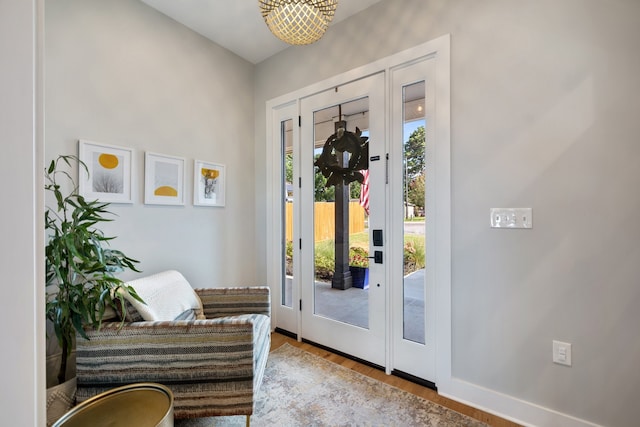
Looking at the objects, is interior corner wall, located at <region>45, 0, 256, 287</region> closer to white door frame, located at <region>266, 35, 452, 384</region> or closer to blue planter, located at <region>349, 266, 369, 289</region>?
blue planter, located at <region>349, 266, 369, 289</region>

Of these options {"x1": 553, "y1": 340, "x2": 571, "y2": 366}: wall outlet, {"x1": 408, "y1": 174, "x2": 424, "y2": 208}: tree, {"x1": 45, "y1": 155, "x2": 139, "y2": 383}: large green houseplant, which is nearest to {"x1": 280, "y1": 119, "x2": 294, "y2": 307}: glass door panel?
{"x1": 408, "y1": 174, "x2": 424, "y2": 208}: tree

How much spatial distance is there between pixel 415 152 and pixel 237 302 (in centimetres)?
173

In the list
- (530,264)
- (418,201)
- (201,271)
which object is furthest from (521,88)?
(201,271)

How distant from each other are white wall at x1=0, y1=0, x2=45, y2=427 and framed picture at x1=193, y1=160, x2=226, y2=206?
2136 mm

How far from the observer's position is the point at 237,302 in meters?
2.11

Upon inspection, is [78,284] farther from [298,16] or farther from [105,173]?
[298,16]

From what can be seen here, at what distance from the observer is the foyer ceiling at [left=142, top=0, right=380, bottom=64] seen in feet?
7.24

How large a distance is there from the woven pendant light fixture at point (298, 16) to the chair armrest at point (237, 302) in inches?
66.9

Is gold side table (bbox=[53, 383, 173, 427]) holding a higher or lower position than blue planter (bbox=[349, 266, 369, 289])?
lower

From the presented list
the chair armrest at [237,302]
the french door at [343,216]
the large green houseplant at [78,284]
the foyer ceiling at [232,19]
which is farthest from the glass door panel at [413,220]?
the large green houseplant at [78,284]

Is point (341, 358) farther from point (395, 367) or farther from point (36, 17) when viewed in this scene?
point (36, 17)

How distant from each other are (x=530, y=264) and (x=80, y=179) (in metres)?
2.86

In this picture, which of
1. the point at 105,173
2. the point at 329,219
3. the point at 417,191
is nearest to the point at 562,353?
the point at 417,191

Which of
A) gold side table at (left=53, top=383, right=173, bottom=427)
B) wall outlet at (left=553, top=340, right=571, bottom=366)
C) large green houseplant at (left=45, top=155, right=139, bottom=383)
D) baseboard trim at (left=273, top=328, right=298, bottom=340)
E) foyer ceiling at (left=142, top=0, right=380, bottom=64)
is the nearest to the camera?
gold side table at (left=53, top=383, right=173, bottom=427)
